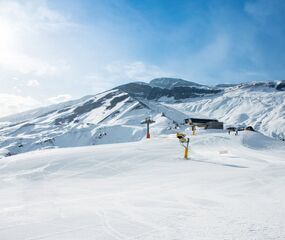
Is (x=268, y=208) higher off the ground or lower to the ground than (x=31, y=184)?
higher

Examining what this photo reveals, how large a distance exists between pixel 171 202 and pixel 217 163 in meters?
10.9

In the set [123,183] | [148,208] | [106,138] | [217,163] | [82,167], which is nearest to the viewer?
[148,208]

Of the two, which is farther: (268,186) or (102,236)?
(268,186)

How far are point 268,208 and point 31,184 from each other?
443 inches

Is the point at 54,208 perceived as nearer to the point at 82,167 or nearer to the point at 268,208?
the point at 268,208

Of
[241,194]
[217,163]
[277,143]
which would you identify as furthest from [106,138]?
[241,194]

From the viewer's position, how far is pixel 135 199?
31.6ft

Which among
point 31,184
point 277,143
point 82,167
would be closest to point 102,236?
point 31,184

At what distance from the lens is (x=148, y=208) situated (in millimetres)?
8273

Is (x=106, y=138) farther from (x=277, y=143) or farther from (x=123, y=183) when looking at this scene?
(x=123, y=183)

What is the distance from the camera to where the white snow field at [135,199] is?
20.3 ft

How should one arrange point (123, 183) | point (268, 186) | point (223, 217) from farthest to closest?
point (123, 183) → point (268, 186) → point (223, 217)

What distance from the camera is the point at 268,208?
25.1 ft

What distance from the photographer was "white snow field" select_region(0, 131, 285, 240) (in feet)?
20.3
